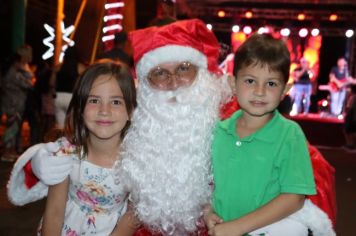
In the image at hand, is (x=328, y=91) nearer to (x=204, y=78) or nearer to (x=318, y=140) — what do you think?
(x=318, y=140)

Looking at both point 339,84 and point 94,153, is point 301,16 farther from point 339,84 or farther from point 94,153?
point 94,153

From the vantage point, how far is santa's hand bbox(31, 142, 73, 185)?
1970 millimetres

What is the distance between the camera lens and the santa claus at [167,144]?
2031 millimetres

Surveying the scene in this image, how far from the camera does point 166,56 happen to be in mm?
2145

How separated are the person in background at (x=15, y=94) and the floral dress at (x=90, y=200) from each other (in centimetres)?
459

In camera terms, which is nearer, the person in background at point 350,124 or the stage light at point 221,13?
the person in background at point 350,124

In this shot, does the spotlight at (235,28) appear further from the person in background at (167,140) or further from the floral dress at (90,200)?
the floral dress at (90,200)

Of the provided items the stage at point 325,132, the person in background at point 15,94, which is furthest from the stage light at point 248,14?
the person in background at point 15,94

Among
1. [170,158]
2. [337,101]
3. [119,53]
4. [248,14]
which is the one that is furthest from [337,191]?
[248,14]

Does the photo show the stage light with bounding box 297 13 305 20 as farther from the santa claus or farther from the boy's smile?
the boy's smile

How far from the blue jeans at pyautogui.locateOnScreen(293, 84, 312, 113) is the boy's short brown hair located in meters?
12.0

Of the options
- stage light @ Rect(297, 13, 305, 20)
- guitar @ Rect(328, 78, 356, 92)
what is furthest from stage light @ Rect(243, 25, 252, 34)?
guitar @ Rect(328, 78, 356, 92)

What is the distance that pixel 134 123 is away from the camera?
83.7 inches

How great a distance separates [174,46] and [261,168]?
2.35 feet
